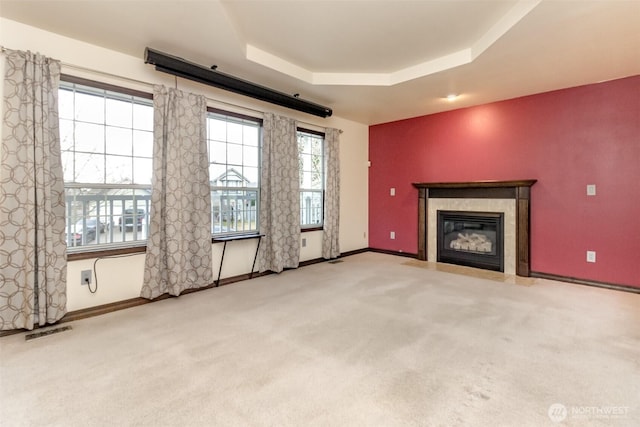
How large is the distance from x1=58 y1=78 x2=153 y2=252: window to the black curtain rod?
1.60 feet

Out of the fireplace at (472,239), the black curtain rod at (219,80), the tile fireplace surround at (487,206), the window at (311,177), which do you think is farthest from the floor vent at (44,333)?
the fireplace at (472,239)

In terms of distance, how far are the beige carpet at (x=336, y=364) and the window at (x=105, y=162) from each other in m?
0.87

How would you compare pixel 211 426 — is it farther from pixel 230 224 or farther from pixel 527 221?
pixel 527 221

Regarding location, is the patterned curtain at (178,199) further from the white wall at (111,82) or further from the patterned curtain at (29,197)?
the patterned curtain at (29,197)

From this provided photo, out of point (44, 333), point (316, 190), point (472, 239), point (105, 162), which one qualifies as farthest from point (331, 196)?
point (44, 333)

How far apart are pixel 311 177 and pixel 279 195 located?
3.41 feet

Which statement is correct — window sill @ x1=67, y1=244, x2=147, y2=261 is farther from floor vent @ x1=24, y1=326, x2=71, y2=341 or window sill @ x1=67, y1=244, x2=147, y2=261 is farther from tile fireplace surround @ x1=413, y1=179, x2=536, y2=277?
tile fireplace surround @ x1=413, y1=179, x2=536, y2=277

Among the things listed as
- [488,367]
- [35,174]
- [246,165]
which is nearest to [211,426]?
[488,367]

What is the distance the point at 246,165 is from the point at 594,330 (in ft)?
13.0

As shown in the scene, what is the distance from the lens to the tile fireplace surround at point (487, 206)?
4.11m

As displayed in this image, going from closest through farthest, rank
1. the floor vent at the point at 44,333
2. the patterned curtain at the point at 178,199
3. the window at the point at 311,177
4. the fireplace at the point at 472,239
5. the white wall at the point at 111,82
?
the floor vent at the point at 44,333 < the white wall at the point at 111,82 < the patterned curtain at the point at 178,199 < the fireplace at the point at 472,239 < the window at the point at 311,177

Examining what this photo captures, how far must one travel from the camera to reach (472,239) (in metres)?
4.77

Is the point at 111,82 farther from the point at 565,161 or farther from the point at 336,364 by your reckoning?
the point at 565,161

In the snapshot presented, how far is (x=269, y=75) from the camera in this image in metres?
3.47
